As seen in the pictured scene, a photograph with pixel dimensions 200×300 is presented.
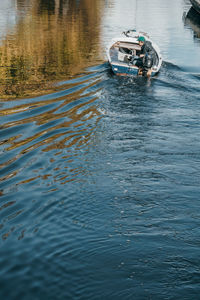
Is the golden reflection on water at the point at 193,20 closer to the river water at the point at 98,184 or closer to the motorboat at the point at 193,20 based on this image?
the motorboat at the point at 193,20

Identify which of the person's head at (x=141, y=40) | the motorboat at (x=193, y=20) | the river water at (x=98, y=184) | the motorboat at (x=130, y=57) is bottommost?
the river water at (x=98, y=184)

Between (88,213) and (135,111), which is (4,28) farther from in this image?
(88,213)

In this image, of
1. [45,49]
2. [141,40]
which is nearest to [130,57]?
[141,40]

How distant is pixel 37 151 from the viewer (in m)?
11.4

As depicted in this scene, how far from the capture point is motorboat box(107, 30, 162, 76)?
790 inches

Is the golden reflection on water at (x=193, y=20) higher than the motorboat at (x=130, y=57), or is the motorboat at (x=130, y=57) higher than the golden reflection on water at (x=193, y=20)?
the golden reflection on water at (x=193, y=20)

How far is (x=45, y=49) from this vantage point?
2944 centimetres

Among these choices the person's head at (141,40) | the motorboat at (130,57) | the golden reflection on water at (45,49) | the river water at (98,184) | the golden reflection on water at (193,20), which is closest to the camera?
the river water at (98,184)

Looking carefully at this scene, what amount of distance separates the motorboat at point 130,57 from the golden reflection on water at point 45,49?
2397 mm

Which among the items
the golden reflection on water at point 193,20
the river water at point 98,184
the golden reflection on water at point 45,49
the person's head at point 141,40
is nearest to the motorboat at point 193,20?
the golden reflection on water at point 193,20

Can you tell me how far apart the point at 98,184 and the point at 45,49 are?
2248cm

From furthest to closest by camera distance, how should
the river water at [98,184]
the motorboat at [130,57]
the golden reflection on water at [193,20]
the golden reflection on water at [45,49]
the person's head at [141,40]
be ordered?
the golden reflection on water at [193,20] < the person's head at [141,40] < the golden reflection on water at [45,49] < the motorboat at [130,57] < the river water at [98,184]

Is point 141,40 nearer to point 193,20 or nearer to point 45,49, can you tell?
point 45,49

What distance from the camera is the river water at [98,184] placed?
20.3ft
